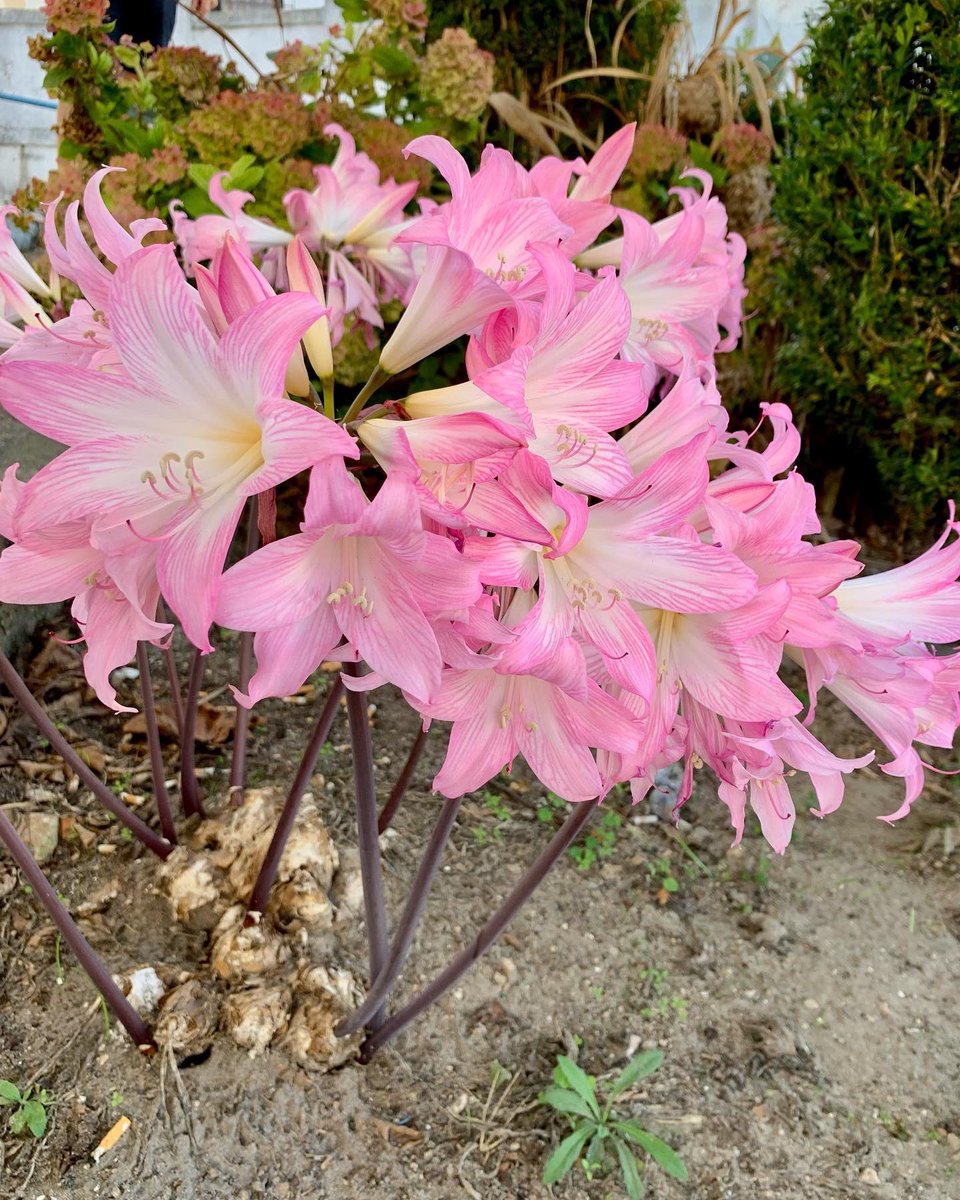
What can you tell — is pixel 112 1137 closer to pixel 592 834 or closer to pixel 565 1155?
pixel 565 1155

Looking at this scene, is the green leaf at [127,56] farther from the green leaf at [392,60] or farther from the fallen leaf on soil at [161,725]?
the fallen leaf on soil at [161,725]

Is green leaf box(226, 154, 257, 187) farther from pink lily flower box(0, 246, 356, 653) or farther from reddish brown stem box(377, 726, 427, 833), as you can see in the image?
pink lily flower box(0, 246, 356, 653)

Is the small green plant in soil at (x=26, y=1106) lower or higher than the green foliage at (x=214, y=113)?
lower

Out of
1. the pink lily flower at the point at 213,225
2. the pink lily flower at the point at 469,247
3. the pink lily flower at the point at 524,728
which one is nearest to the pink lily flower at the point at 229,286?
the pink lily flower at the point at 469,247

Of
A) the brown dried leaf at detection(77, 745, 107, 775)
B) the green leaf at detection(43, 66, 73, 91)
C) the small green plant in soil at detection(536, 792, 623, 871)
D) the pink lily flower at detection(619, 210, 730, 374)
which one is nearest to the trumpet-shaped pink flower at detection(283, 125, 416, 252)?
the pink lily flower at detection(619, 210, 730, 374)

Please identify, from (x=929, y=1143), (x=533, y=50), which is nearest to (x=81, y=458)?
(x=929, y=1143)

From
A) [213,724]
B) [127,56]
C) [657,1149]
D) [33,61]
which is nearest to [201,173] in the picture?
[127,56]
